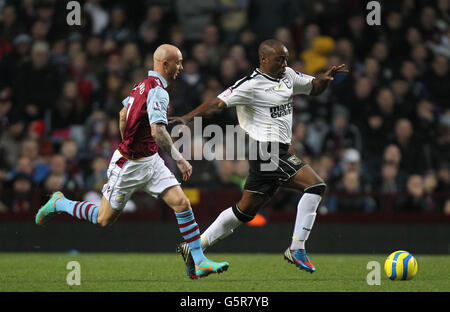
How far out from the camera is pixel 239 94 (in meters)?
8.38

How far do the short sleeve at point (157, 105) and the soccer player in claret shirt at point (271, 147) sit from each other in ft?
2.83

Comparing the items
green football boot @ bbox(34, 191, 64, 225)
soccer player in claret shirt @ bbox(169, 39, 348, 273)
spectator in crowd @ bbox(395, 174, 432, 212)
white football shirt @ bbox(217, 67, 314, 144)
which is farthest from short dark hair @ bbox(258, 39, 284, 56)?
spectator in crowd @ bbox(395, 174, 432, 212)

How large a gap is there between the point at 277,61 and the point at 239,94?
525 mm

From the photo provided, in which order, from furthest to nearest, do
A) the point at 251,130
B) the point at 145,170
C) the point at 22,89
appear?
the point at 22,89 < the point at 251,130 < the point at 145,170

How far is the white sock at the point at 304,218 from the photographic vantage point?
27.4 feet

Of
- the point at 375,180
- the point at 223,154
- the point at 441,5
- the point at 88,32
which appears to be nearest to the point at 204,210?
the point at 223,154

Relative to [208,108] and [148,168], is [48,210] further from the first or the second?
[208,108]

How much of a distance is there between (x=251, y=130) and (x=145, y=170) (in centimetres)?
136

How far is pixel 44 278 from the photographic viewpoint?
26.4 ft

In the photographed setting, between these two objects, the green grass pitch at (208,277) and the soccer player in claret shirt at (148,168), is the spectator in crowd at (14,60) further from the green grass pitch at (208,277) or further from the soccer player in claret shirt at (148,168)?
the soccer player in claret shirt at (148,168)

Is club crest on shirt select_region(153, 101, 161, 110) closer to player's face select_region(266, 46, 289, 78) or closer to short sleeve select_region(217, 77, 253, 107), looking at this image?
short sleeve select_region(217, 77, 253, 107)

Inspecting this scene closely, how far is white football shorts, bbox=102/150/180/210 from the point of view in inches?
307

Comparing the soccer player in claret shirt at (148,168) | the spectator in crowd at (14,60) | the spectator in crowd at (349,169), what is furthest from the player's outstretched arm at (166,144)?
the spectator in crowd at (14,60)
